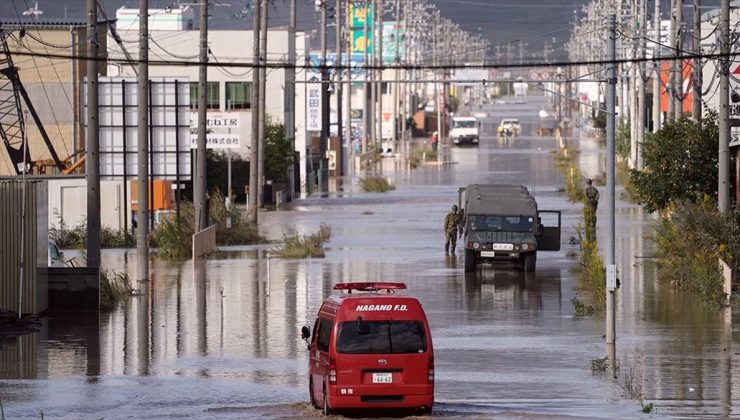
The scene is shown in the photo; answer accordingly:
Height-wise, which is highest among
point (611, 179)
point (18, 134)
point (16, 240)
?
point (18, 134)

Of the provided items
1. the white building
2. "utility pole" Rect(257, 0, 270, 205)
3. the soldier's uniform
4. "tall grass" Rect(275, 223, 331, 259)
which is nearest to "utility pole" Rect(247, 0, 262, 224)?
"utility pole" Rect(257, 0, 270, 205)

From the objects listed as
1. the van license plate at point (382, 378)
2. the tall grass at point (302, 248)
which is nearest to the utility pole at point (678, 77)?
the tall grass at point (302, 248)

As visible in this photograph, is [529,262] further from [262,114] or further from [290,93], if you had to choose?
[290,93]

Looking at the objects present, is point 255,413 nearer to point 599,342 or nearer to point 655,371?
point 655,371

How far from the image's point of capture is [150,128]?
47.8m

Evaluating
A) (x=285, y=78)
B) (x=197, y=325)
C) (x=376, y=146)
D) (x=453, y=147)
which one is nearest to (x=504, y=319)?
(x=197, y=325)

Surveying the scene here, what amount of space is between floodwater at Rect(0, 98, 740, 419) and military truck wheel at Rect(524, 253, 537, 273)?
13.2 inches

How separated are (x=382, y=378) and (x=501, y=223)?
71.8 ft

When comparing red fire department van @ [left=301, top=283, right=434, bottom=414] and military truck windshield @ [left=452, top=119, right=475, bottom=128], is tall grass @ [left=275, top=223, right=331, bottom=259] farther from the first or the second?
military truck windshield @ [left=452, top=119, right=475, bottom=128]

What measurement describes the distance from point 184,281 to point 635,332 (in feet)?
45.6

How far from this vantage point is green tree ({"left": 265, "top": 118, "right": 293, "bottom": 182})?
236 feet

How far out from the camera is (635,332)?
30.3 m

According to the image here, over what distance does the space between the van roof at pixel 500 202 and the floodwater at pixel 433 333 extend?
164 cm

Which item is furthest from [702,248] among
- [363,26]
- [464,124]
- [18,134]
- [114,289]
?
[363,26]
